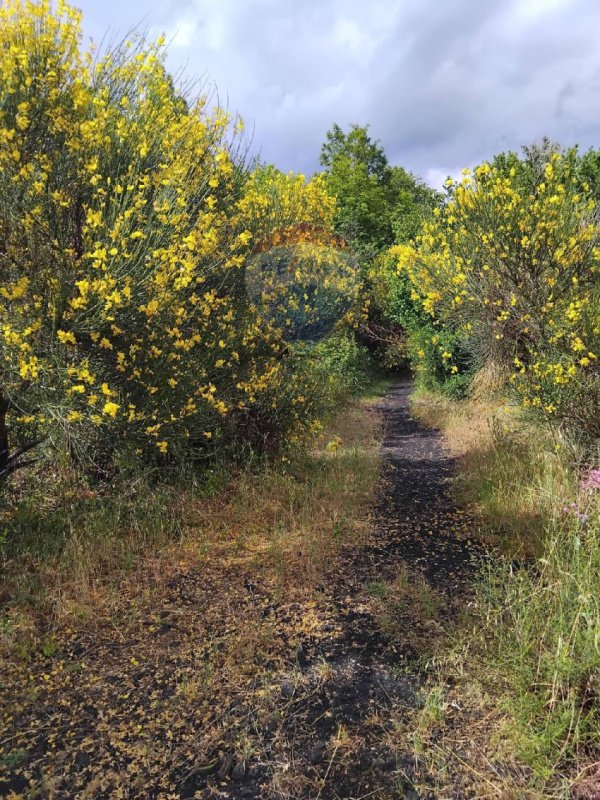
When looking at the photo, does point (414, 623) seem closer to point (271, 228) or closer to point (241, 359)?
point (241, 359)

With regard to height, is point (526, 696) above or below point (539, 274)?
below

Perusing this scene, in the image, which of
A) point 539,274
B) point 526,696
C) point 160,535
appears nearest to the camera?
point 526,696

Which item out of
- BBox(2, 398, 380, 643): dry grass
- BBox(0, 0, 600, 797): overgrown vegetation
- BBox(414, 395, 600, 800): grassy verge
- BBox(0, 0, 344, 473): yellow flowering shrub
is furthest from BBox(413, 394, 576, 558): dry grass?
BBox(0, 0, 344, 473): yellow flowering shrub

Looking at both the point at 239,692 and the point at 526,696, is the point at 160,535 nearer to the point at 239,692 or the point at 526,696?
the point at 239,692

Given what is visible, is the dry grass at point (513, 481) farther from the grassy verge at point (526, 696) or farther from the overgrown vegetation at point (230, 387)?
the grassy verge at point (526, 696)

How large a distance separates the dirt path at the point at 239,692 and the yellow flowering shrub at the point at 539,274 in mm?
2041

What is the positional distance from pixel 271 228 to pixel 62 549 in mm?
4241

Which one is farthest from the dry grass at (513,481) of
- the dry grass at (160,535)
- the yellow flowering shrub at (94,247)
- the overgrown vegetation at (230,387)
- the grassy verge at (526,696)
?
the yellow flowering shrub at (94,247)

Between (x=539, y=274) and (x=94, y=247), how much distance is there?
454 centimetres

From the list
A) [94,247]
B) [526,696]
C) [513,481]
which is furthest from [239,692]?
[513,481]

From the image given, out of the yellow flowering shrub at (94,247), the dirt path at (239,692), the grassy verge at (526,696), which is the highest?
the yellow flowering shrub at (94,247)

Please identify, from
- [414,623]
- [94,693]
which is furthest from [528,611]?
[94,693]

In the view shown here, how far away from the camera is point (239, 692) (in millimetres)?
2748

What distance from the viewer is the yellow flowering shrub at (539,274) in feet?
16.1
